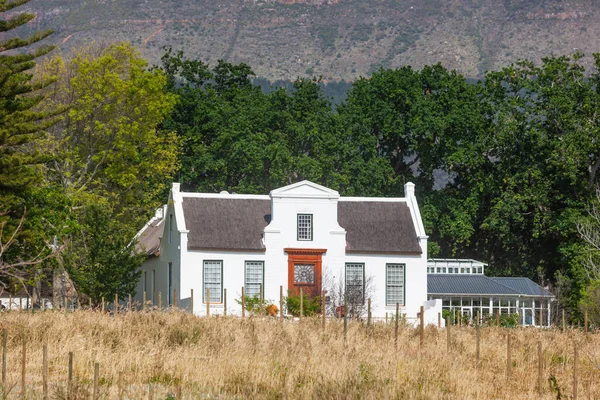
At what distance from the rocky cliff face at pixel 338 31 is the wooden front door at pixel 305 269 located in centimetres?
11323

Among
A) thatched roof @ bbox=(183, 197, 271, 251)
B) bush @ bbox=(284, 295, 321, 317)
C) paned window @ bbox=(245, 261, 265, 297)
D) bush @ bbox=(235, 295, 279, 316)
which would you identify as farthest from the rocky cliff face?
bush @ bbox=(284, 295, 321, 317)

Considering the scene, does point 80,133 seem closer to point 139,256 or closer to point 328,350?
point 139,256

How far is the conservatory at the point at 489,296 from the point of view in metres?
58.2

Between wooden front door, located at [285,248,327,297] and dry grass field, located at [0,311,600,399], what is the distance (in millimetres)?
17758

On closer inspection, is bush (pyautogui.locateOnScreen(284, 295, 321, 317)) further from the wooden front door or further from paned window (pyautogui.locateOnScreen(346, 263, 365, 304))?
the wooden front door

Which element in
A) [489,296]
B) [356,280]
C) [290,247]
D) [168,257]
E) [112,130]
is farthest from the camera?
[112,130]

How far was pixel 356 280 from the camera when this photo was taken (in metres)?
51.9

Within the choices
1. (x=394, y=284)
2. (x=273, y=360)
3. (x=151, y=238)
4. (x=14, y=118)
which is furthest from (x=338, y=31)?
(x=273, y=360)

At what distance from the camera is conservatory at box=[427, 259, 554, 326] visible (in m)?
58.2

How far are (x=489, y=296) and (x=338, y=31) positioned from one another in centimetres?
13576

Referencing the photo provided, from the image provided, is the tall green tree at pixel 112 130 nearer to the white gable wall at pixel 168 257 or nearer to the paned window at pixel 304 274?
the white gable wall at pixel 168 257

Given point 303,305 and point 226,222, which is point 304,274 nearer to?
point 226,222

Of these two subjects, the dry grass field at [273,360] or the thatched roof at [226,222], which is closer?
the dry grass field at [273,360]

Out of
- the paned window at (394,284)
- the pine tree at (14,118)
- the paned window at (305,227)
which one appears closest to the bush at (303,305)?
the paned window at (305,227)
